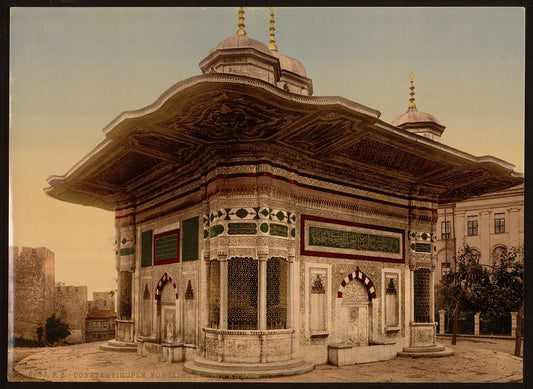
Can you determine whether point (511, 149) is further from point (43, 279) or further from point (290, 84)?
point (43, 279)

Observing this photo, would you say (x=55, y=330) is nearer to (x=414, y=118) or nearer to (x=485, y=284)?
(x=485, y=284)

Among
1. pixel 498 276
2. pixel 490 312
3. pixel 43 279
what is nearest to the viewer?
pixel 43 279

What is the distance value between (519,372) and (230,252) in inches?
198

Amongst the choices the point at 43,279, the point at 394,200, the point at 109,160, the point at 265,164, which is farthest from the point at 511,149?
the point at 43,279

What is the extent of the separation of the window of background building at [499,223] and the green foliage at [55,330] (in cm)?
891

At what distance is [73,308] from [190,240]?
3.23m

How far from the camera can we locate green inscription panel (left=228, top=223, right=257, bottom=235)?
9078 mm

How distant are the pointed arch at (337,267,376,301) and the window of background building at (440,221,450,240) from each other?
3.68 metres

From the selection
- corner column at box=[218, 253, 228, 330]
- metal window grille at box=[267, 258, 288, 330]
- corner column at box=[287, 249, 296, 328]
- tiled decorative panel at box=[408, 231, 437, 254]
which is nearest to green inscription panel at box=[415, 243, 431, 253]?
tiled decorative panel at box=[408, 231, 437, 254]

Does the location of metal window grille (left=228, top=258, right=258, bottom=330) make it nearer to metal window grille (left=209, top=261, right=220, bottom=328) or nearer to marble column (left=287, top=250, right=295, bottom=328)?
metal window grille (left=209, top=261, right=220, bottom=328)

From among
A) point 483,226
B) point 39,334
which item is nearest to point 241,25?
point 39,334

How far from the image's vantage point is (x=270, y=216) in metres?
9.19

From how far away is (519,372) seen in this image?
9.27 meters

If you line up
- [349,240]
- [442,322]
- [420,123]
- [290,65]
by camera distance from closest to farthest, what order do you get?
[349,240]
[290,65]
[420,123]
[442,322]
